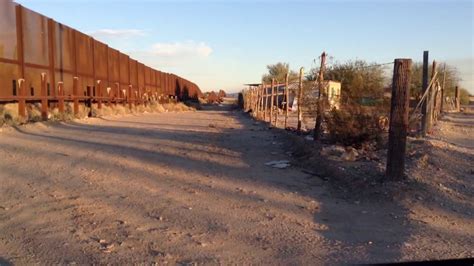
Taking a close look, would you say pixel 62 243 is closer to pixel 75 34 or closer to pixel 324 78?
pixel 324 78

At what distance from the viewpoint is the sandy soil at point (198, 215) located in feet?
18.6

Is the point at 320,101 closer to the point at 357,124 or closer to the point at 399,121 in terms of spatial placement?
the point at 357,124

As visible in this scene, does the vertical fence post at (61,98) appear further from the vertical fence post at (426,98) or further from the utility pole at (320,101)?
the vertical fence post at (426,98)

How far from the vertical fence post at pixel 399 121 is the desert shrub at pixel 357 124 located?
3.64m

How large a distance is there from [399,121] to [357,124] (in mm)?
3854

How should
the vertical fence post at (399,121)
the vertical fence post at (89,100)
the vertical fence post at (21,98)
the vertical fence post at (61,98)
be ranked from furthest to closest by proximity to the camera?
the vertical fence post at (89,100)
the vertical fence post at (61,98)
the vertical fence post at (21,98)
the vertical fence post at (399,121)

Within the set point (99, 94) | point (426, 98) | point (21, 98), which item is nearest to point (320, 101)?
point (426, 98)

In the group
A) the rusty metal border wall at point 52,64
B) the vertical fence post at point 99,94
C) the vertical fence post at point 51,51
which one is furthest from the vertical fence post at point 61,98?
the vertical fence post at point 99,94

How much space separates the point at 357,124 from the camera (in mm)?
12867

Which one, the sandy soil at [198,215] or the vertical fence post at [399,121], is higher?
the vertical fence post at [399,121]

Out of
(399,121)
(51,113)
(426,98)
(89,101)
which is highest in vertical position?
(426,98)

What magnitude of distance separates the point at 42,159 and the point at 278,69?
81.0m

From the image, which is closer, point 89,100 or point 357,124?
point 357,124

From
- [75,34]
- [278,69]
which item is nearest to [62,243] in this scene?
[75,34]
